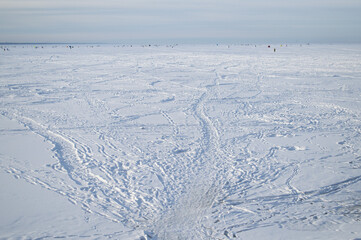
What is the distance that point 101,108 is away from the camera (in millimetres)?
9008

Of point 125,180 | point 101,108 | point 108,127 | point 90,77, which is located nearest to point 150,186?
point 125,180

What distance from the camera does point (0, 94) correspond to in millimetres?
10875

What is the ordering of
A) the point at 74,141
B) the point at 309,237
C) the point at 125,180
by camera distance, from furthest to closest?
the point at 74,141
the point at 125,180
the point at 309,237

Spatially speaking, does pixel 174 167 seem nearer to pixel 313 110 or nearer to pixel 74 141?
pixel 74 141

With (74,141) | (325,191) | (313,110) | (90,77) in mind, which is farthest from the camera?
(90,77)

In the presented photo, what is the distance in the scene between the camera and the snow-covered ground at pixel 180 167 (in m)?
3.56

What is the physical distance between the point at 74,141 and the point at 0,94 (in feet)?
21.5

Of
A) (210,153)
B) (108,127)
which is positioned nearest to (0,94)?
(108,127)

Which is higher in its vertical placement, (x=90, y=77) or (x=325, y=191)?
(x=90, y=77)

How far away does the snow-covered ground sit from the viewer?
3.56 meters

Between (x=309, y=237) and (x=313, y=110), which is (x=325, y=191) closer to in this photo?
(x=309, y=237)

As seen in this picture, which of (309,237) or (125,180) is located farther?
(125,180)

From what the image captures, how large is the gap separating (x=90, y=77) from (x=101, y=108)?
7.05 metres

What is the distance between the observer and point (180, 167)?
16.8ft
